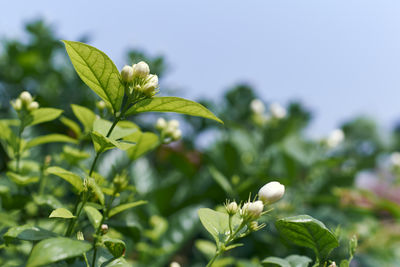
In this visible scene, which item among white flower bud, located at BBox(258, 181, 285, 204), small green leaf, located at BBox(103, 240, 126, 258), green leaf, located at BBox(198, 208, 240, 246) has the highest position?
white flower bud, located at BBox(258, 181, 285, 204)

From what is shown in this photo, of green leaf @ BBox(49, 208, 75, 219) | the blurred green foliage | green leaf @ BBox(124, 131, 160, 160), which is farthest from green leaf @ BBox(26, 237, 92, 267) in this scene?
the blurred green foliage

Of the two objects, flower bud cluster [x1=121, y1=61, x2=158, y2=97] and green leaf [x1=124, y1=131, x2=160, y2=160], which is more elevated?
flower bud cluster [x1=121, y1=61, x2=158, y2=97]

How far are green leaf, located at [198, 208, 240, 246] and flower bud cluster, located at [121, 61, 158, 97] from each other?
154 mm

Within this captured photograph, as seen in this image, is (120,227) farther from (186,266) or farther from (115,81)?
(186,266)

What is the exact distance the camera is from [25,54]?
4.44 feet

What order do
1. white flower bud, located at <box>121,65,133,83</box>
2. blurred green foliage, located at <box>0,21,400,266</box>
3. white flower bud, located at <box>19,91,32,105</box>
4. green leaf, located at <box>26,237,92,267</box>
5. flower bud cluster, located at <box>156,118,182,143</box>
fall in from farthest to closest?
1. blurred green foliage, located at <box>0,21,400,266</box>
2. flower bud cluster, located at <box>156,118,182,143</box>
3. white flower bud, located at <box>19,91,32,105</box>
4. white flower bud, located at <box>121,65,133,83</box>
5. green leaf, located at <box>26,237,92,267</box>

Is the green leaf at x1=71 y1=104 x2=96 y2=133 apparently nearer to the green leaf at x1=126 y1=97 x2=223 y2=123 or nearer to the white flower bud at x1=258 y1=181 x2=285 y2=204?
the green leaf at x1=126 y1=97 x2=223 y2=123

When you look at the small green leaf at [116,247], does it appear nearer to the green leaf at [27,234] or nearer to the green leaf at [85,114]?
the green leaf at [27,234]

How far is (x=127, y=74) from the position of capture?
384 millimetres

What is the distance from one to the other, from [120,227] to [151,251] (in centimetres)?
41

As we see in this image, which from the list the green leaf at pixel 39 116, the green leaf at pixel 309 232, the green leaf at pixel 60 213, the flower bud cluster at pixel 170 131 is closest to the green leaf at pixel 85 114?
the green leaf at pixel 39 116

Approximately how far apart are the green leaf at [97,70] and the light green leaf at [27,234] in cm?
15

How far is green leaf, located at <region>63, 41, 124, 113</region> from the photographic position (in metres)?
0.37

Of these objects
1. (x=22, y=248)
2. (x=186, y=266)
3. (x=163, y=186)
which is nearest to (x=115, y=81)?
(x=22, y=248)
